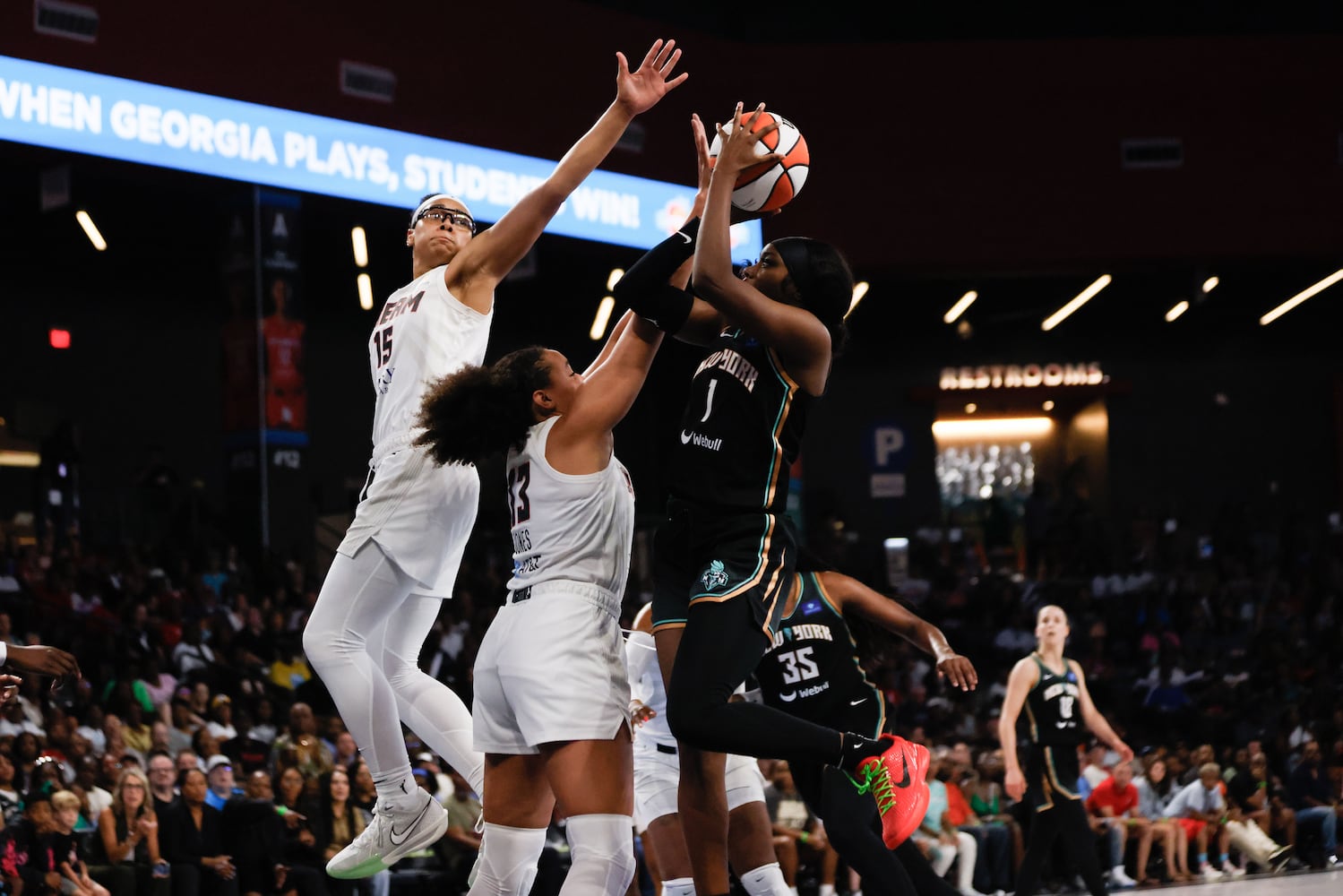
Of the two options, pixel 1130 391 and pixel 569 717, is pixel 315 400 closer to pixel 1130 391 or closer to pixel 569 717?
pixel 1130 391

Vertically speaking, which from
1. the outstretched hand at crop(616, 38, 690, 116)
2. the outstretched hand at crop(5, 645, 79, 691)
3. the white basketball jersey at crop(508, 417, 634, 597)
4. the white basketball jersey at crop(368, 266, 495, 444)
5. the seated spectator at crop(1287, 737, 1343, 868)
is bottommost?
the seated spectator at crop(1287, 737, 1343, 868)

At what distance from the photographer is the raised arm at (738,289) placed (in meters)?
4.34

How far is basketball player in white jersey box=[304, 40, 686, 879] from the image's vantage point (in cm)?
479

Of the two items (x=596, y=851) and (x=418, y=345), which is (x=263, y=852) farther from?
(x=596, y=851)

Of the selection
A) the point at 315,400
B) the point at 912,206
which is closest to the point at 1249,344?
the point at 912,206

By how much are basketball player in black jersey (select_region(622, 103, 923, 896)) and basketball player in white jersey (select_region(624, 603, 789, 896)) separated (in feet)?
2.93

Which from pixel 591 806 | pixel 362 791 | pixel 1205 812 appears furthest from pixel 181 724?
pixel 1205 812

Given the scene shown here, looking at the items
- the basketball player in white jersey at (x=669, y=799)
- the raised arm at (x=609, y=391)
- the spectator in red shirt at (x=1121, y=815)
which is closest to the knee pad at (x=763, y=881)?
the basketball player in white jersey at (x=669, y=799)

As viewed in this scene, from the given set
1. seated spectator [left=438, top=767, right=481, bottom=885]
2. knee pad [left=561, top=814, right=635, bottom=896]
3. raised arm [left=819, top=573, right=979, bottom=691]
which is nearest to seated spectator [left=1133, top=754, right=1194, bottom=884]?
seated spectator [left=438, top=767, right=481, bottom=885]

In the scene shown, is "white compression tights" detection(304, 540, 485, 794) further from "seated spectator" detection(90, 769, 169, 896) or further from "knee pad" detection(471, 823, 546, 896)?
"seated spectator" detection(90, 769, 169, 896)

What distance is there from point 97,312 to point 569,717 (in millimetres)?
18607

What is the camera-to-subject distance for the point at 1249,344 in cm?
2552

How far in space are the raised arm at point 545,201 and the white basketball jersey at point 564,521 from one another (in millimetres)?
767

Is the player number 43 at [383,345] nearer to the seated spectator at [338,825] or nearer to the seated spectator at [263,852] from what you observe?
the seated spectator at [263,852]
